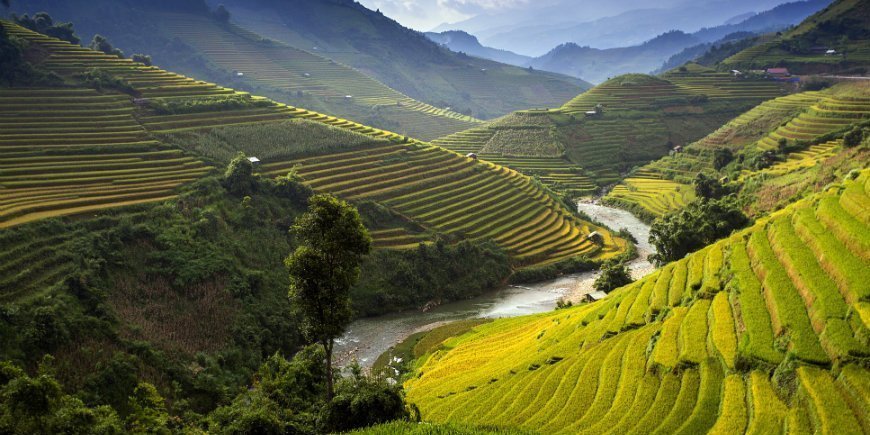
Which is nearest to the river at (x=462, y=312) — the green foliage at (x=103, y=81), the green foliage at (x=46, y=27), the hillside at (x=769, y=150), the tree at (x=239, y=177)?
the tree at (x=239, y=177)

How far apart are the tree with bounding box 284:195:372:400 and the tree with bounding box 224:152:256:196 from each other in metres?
31.5

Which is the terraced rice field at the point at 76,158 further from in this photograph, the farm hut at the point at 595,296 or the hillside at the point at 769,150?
the hillside at the point at 769,150

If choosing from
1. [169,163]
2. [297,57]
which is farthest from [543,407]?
[297,57]

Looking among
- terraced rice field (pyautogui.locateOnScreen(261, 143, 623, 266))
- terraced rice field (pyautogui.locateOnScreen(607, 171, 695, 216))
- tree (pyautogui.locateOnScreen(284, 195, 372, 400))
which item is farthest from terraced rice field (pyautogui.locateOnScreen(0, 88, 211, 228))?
terraced rice field (pyautogui.locateOnScreen(607, 171, 695, 216))

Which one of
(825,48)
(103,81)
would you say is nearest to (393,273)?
(103,81)

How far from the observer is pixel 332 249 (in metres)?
23.6

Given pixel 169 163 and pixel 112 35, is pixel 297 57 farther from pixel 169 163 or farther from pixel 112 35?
pixel 169 163

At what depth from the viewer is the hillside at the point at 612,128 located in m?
111

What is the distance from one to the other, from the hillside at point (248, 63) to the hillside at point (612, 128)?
35.7 metres

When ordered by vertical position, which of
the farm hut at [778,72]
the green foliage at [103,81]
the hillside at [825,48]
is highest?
the hillside at [825,48]

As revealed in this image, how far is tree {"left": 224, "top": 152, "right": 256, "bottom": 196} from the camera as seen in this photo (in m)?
52.9

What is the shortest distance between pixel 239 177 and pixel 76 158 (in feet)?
51.4

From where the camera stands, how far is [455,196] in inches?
2731

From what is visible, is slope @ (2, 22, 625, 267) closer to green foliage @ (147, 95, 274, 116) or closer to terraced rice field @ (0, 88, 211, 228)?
green foliage @ (147, 95, 274, 116)
